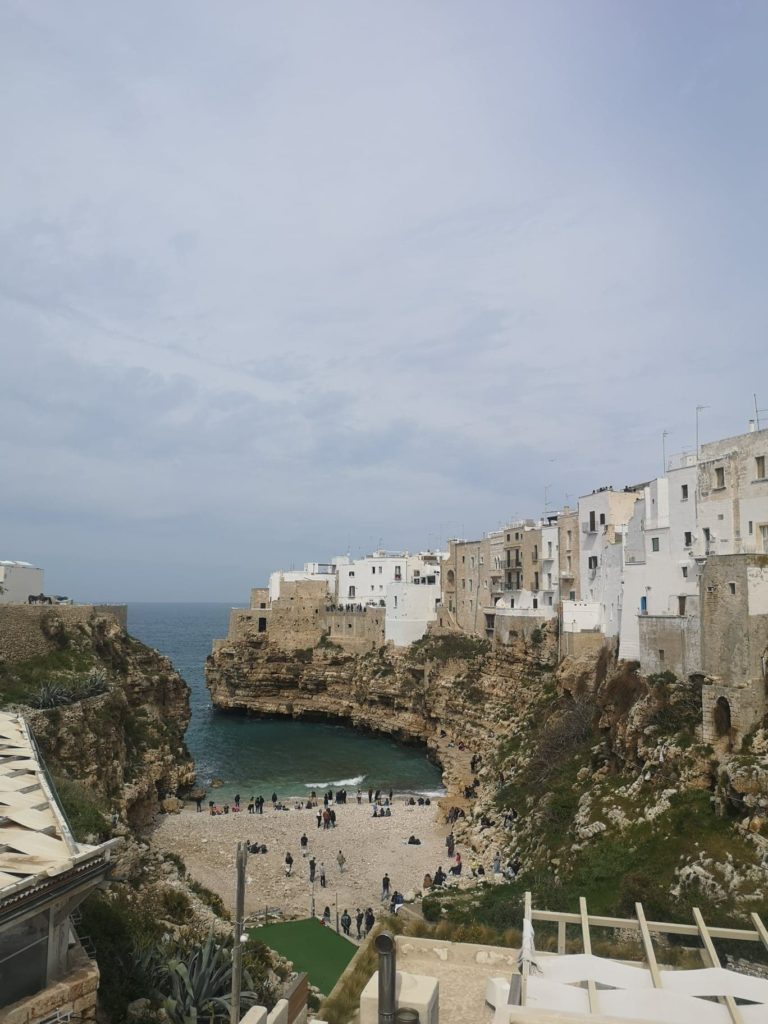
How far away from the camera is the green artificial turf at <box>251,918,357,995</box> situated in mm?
14984

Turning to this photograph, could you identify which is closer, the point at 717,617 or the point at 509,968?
the point at 509,968

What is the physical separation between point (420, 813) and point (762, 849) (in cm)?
2038

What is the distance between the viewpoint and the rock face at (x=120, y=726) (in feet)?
78.4

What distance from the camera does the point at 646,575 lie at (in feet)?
101

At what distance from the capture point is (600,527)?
3925cm

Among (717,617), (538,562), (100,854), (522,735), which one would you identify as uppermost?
(538,562)

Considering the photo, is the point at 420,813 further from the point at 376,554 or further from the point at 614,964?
the point at 376,554

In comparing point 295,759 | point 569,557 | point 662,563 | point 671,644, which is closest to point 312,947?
point 671,644

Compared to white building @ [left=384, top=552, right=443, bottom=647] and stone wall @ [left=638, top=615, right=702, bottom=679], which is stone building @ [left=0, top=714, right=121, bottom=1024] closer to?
stone wall @ [left=638, top=615, right=702, bottom=679]

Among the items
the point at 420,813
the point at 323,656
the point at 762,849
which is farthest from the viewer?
the point at 323,656

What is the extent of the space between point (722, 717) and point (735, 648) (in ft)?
7.19

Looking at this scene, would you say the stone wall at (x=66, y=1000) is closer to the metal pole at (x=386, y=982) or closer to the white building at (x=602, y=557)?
the metal pole at (x=386, y=982)

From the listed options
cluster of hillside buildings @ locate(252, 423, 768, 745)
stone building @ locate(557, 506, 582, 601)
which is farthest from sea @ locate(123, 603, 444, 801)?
stone building @ locate(557, 506, 582, 601)

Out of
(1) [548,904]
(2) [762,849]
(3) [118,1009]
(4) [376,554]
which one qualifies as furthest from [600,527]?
(4) [376,554]
